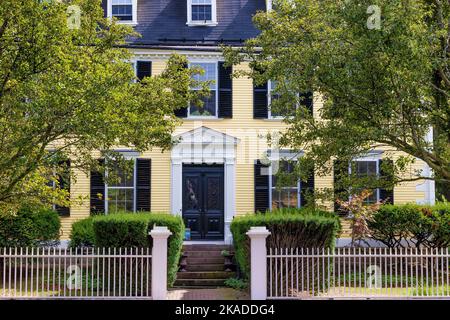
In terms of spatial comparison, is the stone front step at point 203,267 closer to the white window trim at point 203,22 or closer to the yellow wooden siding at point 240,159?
the yellow wooden siding at point 240,159

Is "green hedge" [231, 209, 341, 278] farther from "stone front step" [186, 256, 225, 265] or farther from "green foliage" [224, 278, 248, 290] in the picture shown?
"stone front step" [186, 256, 225, 265]

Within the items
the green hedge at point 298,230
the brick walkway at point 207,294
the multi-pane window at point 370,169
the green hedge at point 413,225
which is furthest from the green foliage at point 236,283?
the multi-pane window at point 370,169

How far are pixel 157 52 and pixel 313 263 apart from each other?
958cm

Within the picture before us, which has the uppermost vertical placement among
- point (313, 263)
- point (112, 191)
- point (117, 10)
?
point (117, 10)

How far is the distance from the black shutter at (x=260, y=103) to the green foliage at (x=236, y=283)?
600 centimetres

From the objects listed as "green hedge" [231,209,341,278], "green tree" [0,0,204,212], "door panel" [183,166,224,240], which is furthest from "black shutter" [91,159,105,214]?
"green hedge" [231,209,341,278]

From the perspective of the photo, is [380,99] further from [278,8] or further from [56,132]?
[56,132]

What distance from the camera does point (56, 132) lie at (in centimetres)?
1166

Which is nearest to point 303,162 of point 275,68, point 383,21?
point 275,68

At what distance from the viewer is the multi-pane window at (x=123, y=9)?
20.8 m

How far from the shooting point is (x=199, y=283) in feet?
51.1

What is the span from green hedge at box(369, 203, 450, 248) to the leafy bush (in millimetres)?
7589

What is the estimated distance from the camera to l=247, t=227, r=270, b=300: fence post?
12.6 m

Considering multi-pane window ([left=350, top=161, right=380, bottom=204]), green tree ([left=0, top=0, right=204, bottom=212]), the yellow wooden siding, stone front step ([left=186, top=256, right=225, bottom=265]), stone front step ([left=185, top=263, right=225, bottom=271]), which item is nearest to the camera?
green tree ([left=0, top=0, right=204, bottom=212])
